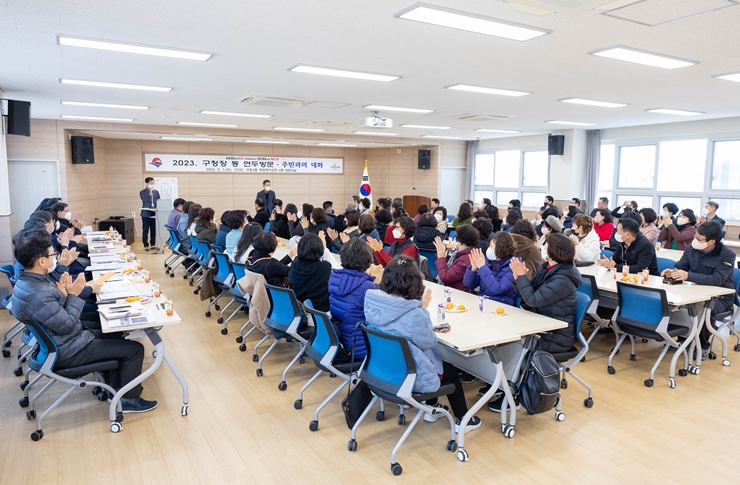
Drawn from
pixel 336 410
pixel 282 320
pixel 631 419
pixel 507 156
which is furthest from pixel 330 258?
pixel 507 156

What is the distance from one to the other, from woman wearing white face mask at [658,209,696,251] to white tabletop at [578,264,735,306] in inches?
115

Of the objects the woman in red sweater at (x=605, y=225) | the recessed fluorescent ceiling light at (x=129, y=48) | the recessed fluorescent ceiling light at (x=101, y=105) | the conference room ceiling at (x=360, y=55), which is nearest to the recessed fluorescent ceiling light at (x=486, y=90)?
the conference room ceiling at (x=360, y=55)

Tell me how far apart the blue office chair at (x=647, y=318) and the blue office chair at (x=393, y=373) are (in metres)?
2.32

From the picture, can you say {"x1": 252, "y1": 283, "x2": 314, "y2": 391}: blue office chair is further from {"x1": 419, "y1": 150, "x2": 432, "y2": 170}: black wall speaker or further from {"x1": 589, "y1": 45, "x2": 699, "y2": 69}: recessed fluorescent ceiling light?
{"x1": 419, "y1": 150, "x2": 432, "y2": 170}: black wall speaker

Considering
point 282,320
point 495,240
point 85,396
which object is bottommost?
point 85,396

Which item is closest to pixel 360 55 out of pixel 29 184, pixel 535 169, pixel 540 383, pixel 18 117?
pixel 540 383

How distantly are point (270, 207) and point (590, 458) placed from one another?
413 inches

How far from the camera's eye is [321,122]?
1109 cm

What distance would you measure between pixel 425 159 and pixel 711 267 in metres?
11.5

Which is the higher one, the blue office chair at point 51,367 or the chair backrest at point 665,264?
the chair backrest at point 665,264

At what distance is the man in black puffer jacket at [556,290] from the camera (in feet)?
12.7

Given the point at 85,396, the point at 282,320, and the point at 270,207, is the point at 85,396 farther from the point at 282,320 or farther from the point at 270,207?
the point at 270,207

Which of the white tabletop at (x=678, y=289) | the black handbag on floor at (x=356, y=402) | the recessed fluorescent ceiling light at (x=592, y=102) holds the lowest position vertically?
the black handbag on floor at (x=356, y=402)

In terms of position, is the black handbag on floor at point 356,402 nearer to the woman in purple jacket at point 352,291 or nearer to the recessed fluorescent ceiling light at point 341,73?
the woman in purple jacket at point 352,291
